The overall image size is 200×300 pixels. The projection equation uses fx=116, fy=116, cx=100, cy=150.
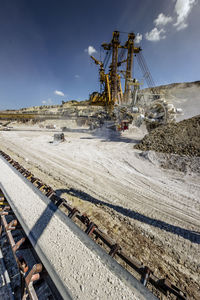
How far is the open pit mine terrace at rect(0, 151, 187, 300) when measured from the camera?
1.22 meters

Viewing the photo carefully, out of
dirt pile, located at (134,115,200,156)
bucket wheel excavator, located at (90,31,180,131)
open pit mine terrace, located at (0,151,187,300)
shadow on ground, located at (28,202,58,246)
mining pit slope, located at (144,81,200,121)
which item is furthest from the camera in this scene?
mining pit slope, located at (144,81,200,121)

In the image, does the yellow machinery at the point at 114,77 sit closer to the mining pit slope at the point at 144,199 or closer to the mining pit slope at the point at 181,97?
the mining pit slope at the point at 181,97

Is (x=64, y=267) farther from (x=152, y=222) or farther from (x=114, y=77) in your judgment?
(x=114, y=77)

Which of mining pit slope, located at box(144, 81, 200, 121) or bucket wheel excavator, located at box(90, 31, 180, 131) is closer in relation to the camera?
bucket wheel excavator, located at box(90, 31, 180, 131)

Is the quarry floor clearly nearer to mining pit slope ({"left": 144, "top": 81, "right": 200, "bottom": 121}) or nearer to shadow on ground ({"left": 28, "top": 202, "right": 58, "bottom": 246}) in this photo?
shadow on ground ({"left": 28, "top": 202, "right": 58, "bottom": 246})

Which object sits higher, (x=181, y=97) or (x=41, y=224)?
(x=181, y=97)

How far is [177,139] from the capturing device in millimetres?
6449

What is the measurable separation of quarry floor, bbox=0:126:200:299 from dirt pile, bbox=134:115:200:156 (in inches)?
46.2

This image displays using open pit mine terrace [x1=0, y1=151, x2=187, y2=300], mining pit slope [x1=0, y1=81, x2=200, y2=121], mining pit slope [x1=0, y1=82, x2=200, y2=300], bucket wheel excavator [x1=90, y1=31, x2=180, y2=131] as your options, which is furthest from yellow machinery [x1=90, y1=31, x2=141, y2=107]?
open pit mine terrace [x1=0, y1=151, x2=187, y2=300]

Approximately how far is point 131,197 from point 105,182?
1.05 meters

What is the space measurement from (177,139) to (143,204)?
506 cm

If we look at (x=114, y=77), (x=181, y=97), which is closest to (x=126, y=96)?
(x=114, y=77)

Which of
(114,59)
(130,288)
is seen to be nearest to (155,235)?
(130,288)

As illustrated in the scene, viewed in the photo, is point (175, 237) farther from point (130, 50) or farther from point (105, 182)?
point (130, 50)
